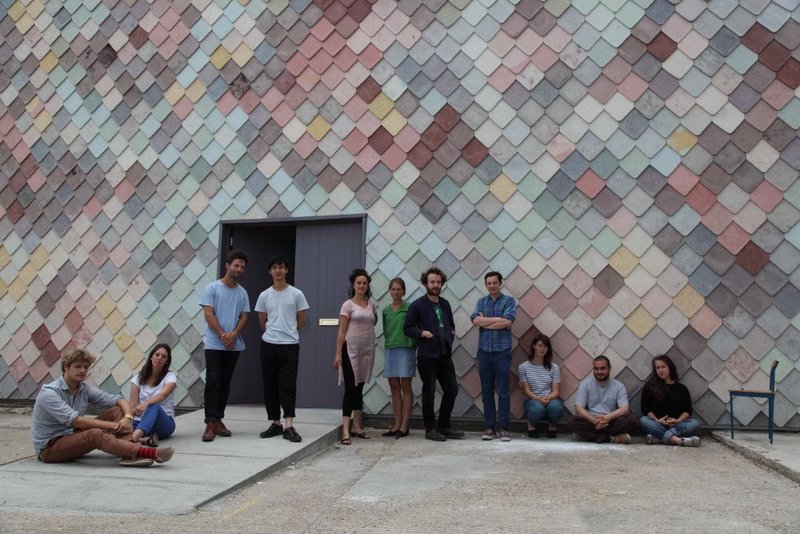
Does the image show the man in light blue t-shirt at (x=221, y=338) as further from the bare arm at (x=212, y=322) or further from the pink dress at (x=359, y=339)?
the pink dress at (x=359, y=339)

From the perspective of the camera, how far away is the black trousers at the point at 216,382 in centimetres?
563

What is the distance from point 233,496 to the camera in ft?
13.3

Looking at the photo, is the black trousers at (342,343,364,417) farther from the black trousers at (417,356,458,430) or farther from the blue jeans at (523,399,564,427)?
the blue jeans at (523,399,564,427)

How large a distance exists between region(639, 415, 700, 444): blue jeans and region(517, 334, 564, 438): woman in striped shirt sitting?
0.77 metres

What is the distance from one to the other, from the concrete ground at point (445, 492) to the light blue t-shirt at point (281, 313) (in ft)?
2.73

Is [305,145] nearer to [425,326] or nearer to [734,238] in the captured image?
[425,326]

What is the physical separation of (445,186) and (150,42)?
3866 millimetres

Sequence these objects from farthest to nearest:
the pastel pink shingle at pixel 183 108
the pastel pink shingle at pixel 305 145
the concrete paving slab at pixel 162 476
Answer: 1. the pastel pink shingle at pixel 183 108
2. the pastel pink shingle at pixel 305 145
3. the concrete paving slab at pixel 162 476

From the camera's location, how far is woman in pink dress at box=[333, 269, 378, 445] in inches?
240

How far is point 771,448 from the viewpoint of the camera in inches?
215

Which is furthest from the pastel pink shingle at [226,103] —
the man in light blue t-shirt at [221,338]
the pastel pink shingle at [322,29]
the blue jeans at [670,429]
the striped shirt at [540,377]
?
the blue jeans at [670,429]

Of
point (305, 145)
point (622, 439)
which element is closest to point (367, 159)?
point (305, 145)

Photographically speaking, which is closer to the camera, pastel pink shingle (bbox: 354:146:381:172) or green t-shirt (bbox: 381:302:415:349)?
green t-shirt (bbox: 381:302:415:349)

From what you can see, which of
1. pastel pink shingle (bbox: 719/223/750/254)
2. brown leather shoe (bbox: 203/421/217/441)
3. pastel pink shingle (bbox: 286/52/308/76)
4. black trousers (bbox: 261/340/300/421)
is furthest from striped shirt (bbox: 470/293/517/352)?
pastel pink shingle (bbox: 286/52/308/76)
